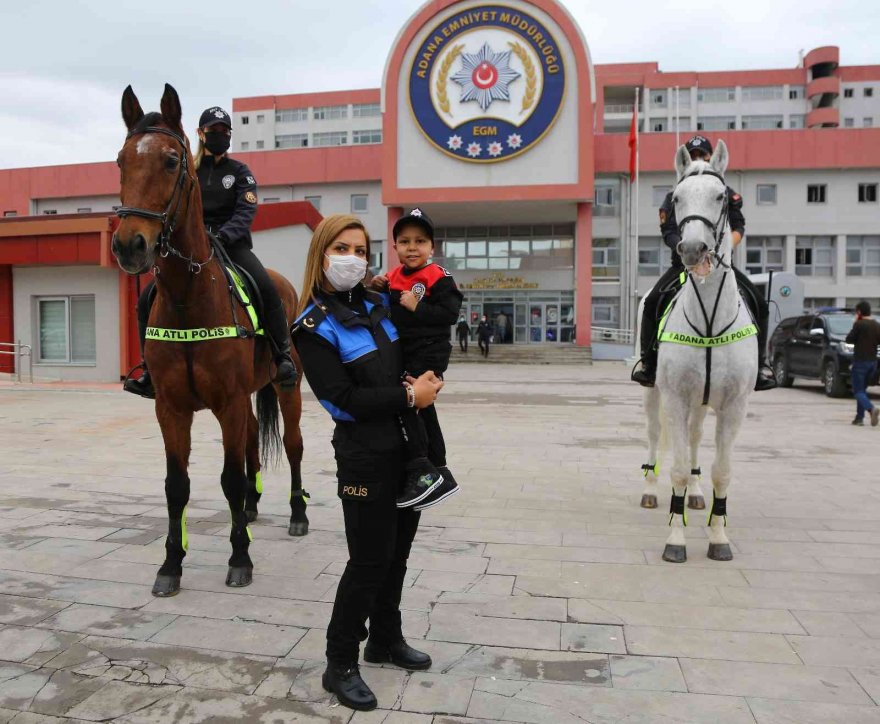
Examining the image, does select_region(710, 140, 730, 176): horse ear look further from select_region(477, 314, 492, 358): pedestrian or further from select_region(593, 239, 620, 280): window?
select_region(593, 239, 620, 280): window

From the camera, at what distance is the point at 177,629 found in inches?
144

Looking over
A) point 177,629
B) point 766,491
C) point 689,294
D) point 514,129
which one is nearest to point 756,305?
point 689,294

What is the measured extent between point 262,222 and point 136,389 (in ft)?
64.4

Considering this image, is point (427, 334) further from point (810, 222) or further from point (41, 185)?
point (41, 185)

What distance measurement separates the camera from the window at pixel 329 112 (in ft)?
224

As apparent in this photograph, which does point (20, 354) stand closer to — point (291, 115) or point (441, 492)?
point (441, 492)

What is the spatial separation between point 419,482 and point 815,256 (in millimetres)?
46318

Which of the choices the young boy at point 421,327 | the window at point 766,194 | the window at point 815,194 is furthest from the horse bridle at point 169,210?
the window at point 815,194

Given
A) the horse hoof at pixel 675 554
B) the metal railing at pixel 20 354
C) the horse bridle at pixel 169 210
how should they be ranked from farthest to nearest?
1. the metal railing at pixel 20 354
2. the horse hoof at pixel 675 554
3. the horse bridle at pixel 169 210

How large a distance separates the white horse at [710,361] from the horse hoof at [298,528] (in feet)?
9.06

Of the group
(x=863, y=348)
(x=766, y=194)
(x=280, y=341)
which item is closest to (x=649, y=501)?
(x=280, y=341)

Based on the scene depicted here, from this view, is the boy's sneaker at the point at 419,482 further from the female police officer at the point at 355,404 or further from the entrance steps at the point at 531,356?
the entrance steps at the point at 531,356

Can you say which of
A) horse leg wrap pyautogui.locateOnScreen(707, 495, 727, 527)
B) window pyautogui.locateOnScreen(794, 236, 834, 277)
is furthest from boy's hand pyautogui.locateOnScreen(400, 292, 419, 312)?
window pyautogui.locateOnScreen(794, 236, 834, 277)

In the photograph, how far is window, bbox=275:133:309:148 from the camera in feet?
228
